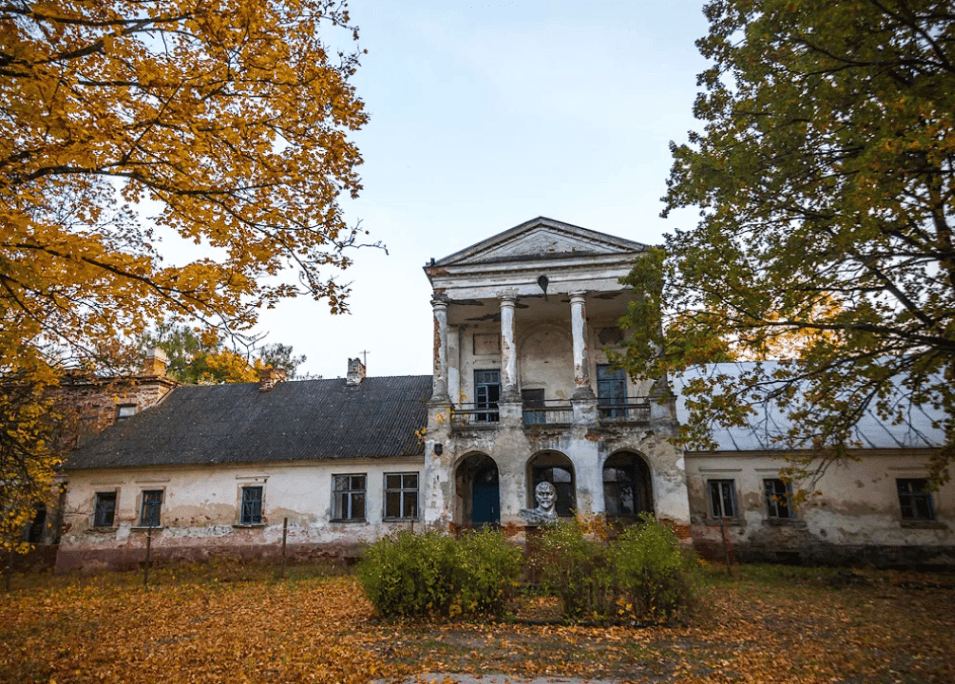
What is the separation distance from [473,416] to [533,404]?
2071 millimetres

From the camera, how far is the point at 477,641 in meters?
8.61

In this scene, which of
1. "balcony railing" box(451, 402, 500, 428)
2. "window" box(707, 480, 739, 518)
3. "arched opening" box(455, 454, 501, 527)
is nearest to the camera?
"balcony railing" box(451, 402, 500, 428)

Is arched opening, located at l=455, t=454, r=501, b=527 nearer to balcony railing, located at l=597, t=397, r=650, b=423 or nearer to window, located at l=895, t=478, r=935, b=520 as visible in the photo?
balcony railing, located at l=597, t=397, r=650, b=423

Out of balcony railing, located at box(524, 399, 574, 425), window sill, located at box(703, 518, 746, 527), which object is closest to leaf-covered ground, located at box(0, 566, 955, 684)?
window sill, located at box(703, 518, 746, 527)

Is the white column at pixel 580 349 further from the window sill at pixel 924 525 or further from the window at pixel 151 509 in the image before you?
the window at pixel 151 509

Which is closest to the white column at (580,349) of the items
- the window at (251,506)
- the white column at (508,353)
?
the white column at (508,353)

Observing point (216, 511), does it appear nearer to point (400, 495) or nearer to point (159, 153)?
point (400, 495)

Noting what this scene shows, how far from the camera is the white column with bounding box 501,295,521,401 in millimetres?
18562

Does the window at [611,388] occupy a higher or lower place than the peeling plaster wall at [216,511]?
higher

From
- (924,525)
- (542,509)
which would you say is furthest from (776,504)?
(542,509)

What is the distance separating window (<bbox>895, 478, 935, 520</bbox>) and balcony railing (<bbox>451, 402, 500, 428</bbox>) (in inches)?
469

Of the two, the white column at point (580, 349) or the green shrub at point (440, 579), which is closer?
the green shrub at point (440, 579)

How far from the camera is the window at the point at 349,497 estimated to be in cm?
1997

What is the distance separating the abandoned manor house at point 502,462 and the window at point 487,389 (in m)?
0.06
